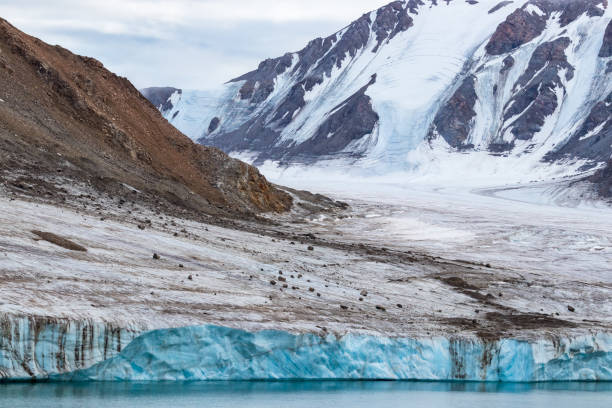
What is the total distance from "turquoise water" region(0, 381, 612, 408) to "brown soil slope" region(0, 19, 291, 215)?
73.7ft

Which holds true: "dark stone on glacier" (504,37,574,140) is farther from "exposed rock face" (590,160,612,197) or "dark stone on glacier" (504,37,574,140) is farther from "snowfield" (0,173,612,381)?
"snowfield" (0,173,612,381)

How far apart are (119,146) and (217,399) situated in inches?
1449

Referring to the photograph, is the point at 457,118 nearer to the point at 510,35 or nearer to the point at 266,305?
the point at 510,35

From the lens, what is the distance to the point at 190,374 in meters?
25.2

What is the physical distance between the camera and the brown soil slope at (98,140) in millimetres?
48875

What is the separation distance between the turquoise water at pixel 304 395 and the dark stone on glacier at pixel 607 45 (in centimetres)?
15956

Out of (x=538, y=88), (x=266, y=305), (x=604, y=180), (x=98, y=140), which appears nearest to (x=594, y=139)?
(x=538, y=88)

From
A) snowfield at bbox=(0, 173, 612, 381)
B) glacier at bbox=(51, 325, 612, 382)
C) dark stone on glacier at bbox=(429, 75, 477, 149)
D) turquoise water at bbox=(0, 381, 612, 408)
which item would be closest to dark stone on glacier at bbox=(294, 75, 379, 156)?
dark stone on glacier at bbox=(429, 75, 477, 149)

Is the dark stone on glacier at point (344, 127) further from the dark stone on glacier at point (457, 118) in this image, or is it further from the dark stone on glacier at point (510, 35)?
the dark stone on glacier at point (510, 35)

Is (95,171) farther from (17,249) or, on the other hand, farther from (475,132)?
(475,132)

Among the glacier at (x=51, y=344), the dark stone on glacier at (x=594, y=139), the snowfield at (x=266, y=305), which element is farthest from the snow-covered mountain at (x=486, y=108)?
the glacier at (x=51, y=344)

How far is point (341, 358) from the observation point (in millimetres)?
27484

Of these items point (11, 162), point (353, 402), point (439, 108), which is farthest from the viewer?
point (439, 108)

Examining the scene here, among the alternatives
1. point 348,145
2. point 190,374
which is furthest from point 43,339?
point 348,145
